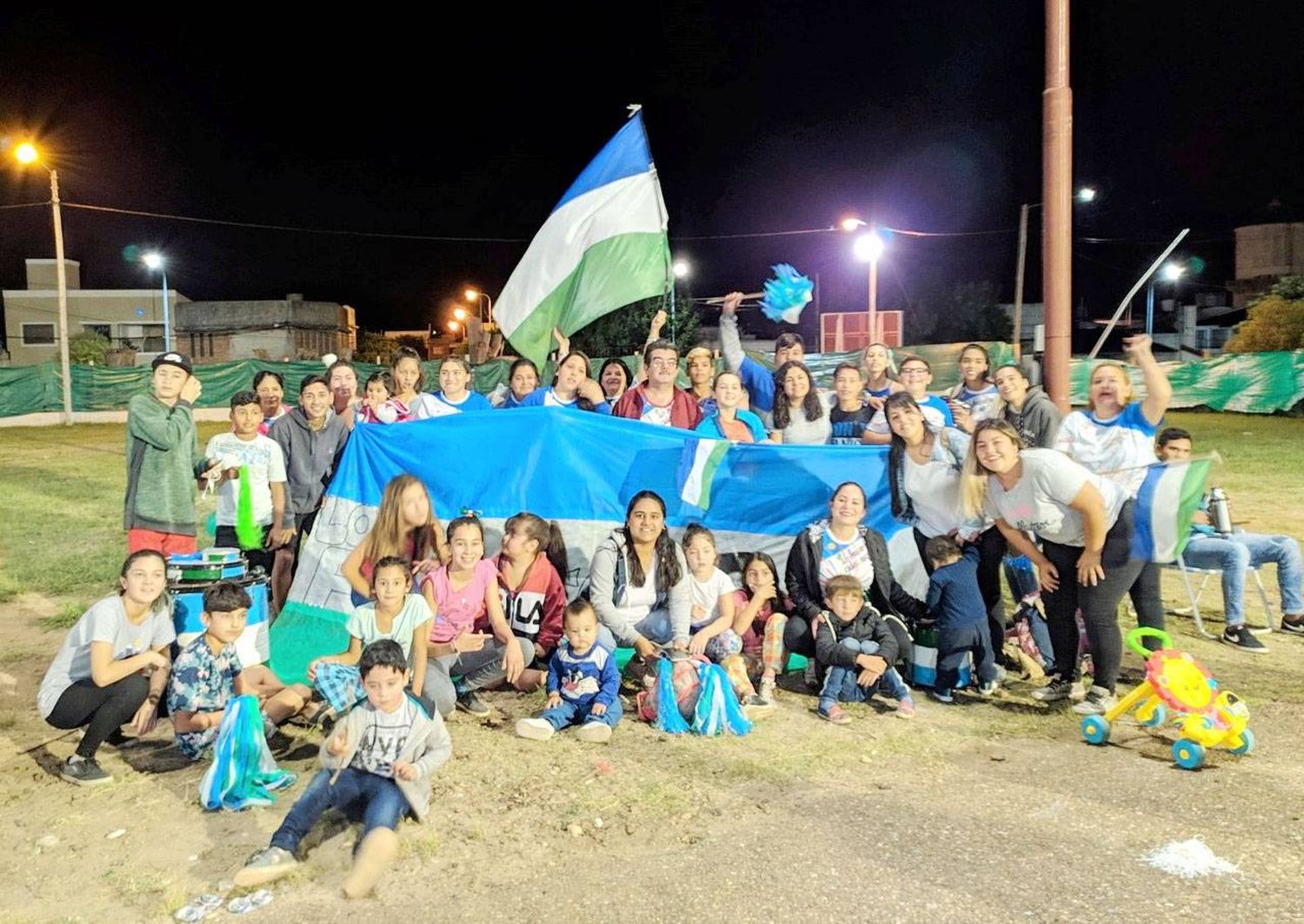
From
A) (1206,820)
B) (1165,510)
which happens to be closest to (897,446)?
(1165,510)

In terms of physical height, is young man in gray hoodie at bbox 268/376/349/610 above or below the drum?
above

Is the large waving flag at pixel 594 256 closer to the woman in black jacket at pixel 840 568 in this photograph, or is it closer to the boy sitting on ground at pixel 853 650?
the woman in black jacket at pixel 840 568

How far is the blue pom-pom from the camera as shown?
7.16 metres

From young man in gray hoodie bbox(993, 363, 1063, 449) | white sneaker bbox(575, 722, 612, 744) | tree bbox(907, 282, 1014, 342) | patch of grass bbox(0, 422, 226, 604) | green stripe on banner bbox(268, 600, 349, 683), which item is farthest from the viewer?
tree bbox(907, 282, 1014, 342)

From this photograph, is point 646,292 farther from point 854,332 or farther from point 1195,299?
point 1195,299

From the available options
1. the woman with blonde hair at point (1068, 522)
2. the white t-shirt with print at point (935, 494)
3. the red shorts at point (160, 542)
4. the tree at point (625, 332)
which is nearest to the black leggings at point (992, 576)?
the white t-shirt with print at point (935, 494)

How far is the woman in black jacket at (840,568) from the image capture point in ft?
16.7

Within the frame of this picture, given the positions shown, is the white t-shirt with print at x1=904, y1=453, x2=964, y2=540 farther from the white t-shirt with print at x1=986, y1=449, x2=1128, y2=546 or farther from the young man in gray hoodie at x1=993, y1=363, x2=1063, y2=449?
the young man in gray hoodie at x1=993, y1=363, x2=1063, y2=449

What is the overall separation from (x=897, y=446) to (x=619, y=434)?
1.62 metres

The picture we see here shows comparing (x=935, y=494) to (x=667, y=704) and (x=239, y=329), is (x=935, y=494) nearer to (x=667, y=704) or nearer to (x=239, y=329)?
(x=667, y=704)

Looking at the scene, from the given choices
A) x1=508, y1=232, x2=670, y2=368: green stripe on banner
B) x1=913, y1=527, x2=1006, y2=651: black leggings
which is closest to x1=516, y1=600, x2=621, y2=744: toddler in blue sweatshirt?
x1=913, y1=527, x2=1006, y2=651: black leggings

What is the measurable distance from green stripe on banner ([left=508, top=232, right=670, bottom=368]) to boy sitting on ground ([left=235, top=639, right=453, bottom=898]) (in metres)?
3.50

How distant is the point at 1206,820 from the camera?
11.6 ft

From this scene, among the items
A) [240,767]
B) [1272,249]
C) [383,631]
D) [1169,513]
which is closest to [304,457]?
[383,631]
